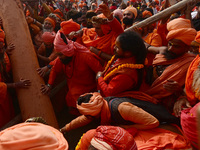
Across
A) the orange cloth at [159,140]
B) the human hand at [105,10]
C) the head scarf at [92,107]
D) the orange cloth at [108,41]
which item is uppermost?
the human hand at [105,10]

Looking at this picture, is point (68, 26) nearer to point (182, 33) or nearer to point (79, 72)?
point (79, 72)

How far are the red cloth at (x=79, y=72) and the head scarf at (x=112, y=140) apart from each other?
5.78ft

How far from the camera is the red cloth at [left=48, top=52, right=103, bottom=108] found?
3188mm

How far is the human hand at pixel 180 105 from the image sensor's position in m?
2.09

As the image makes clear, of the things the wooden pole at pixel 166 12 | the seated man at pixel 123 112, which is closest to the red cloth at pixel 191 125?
the seated man at pixel 123 112

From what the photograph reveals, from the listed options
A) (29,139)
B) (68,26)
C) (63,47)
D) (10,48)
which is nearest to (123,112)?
(29,139)

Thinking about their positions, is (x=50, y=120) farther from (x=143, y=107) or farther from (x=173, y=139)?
(x=173, y=139)

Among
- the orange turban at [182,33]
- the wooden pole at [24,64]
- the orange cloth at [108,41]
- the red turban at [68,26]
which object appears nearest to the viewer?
the orange turban at [182,33]

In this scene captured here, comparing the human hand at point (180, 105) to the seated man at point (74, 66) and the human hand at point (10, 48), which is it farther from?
the human hand at point (10, 48)

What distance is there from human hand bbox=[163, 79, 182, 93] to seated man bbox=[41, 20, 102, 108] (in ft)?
4.18

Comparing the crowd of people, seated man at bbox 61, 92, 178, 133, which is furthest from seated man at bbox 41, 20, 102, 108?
seated man at bbox 61, 92, 178, 133

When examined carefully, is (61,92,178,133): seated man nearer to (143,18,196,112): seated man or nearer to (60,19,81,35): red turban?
(143,18,196,112): seated man

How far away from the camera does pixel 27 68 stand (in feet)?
9.76

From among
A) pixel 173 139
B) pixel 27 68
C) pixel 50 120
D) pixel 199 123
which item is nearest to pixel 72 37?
pixel 27 68
